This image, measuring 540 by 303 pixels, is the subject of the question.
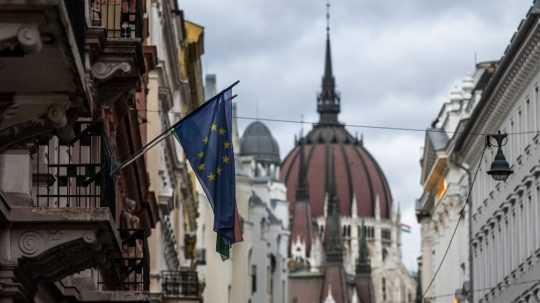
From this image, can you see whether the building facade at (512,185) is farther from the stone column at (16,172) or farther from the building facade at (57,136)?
the stone column at (16,172)

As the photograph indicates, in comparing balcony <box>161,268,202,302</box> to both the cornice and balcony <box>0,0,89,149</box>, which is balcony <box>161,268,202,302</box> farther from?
balcony <box>0,0,89,149</box>

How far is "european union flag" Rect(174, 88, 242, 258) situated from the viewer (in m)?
25.1

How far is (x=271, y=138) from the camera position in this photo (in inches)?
5094

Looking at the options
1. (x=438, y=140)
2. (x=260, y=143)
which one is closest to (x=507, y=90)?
(x=438, y=140)

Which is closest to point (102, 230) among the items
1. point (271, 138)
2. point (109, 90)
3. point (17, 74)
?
point (109, 90)

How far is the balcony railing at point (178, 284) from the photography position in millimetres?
46812

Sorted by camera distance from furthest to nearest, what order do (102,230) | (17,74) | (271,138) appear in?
(271,138)
(102,230)
(17,74)

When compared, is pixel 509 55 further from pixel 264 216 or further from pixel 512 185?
pixel 264 216

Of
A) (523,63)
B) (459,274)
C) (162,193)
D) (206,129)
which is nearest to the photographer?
(206,129)

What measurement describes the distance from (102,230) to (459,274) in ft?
166

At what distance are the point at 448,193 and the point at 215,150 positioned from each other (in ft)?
140

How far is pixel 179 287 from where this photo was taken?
47406mm

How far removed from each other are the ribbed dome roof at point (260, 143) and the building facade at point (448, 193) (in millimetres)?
44170

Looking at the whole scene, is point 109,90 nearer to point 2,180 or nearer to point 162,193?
point 2,180
